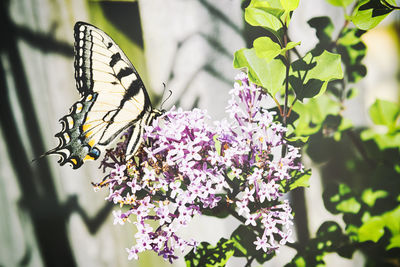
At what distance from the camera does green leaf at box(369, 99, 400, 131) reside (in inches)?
30.9

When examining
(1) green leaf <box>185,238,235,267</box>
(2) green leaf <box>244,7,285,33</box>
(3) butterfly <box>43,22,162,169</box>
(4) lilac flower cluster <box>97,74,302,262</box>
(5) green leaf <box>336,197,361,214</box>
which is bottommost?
(1) green leaf <box>185,238,235,267</box>

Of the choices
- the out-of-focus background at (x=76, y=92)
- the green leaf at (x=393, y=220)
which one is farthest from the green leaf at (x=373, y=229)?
the out-of-focus background at (x=76, y=92)

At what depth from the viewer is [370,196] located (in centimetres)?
84

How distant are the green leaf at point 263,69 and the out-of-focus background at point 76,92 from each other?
0.12 metres

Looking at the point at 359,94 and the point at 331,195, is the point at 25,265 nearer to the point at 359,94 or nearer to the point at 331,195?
the point at 331,195

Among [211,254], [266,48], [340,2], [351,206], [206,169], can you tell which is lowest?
[211,254]

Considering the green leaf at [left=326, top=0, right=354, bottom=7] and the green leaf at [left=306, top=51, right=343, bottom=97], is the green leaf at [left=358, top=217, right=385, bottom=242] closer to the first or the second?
the green leaf at [left=306, top=51, right=343, bottom=97]

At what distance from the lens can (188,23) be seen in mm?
940

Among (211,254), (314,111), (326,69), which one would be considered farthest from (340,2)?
(211,254)

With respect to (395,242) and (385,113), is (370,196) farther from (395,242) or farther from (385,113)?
(385,113)

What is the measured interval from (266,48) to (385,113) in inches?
16.9

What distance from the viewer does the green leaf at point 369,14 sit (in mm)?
729

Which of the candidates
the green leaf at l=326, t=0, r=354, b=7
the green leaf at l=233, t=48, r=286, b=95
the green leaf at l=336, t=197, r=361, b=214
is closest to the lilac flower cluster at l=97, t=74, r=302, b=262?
the green leaf at l=233, t=48, r=286, b=95

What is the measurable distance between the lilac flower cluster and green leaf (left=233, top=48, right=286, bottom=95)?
3 centimetres
